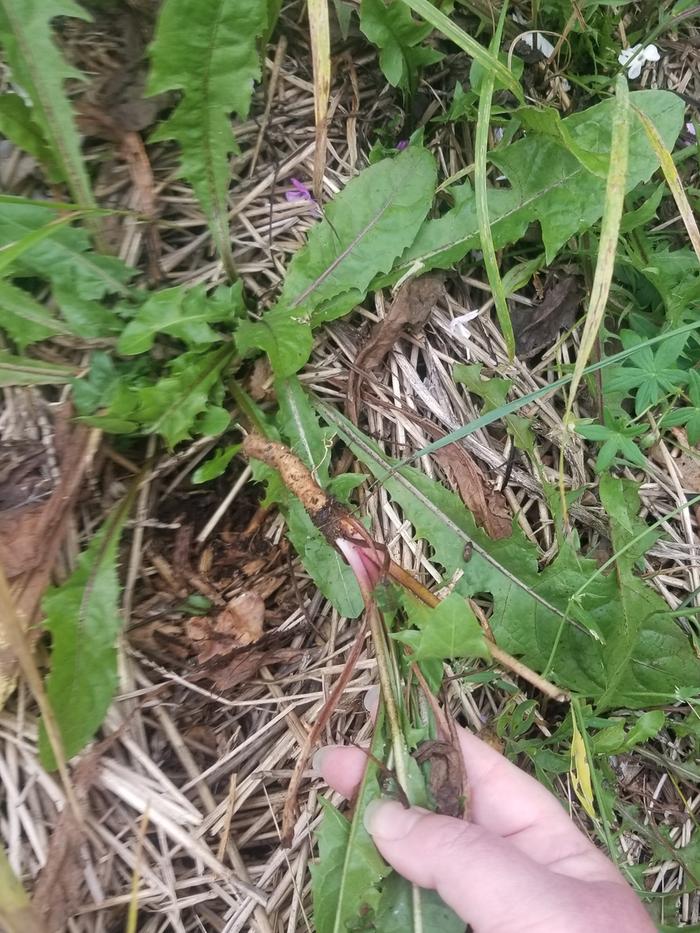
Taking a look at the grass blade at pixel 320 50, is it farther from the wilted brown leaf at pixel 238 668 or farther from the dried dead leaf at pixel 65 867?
the dried dead leaf at pixel 65 867

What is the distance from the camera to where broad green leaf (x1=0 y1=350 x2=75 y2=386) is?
1.46 metres

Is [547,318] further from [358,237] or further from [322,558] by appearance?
[322,558]

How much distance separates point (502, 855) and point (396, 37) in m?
1.61

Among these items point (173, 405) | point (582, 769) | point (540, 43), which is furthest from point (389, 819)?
point (540, 43)

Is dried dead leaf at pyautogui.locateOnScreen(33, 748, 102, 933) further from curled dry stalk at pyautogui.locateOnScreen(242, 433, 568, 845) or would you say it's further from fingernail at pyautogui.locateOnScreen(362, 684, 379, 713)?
fingernail at pyautogui.locateOnScreen(362, 684, 379, 713)

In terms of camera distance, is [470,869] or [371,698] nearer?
[470,869]

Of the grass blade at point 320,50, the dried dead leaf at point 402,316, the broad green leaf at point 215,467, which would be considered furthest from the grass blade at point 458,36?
the broad green leaf at point 215,467

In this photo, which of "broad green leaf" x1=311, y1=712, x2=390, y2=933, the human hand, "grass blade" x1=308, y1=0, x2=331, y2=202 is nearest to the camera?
the human hand

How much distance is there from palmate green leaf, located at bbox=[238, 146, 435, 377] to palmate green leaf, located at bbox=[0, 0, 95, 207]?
19.6 inches

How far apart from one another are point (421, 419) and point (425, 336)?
0.22m

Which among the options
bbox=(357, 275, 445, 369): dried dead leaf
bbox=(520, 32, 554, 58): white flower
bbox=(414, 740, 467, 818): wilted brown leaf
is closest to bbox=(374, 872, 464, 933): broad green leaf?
bbox=(414, 740, 467, 818): wilted brown leaf

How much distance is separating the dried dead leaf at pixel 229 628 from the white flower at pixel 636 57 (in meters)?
1.55

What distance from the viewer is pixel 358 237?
1634 mm

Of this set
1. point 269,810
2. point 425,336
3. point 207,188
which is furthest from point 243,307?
point 269,810
